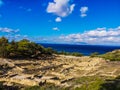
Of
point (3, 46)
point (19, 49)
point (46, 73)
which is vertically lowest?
point (46, 73)

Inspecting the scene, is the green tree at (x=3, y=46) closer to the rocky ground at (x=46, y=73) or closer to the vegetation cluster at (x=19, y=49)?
the vegetation cluster at (x=19, y=49)

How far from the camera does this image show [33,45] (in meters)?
72.0

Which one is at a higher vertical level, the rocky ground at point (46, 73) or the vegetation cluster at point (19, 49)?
the vegetation cluster at point (19, 49)

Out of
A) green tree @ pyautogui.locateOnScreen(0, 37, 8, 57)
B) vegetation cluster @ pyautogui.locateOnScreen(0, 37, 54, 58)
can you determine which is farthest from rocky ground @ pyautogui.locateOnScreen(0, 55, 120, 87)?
vegetation cluster @ pyautogui.locateOnScreen(0, 37, 54, 58)

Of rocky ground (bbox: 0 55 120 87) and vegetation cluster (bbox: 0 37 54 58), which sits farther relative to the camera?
vegetation cluster (bbox: 0 37 54 58)

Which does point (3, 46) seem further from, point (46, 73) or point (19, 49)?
point (46, 73)

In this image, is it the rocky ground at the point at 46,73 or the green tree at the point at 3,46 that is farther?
the green tree at the point at 3,46

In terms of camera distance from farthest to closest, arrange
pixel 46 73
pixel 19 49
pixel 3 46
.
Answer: pixel 19 49, pixel 3 46, pixel 46 73

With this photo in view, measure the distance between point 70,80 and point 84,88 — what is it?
10680mm

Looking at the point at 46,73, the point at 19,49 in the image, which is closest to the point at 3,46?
the point at 19,49

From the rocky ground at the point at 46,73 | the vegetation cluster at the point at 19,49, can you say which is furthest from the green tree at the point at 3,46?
the rocky ground at the point at 46,73

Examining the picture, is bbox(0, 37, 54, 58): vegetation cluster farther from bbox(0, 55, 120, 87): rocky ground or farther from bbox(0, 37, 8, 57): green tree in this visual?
bbox(0, 55, 120, 87): rocky ground

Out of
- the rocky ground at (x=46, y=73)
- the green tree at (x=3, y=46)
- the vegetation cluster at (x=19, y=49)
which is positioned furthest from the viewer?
the vegetation cluster at (x=19, y=49)

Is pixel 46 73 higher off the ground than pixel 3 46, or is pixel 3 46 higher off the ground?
pixel 3 46
